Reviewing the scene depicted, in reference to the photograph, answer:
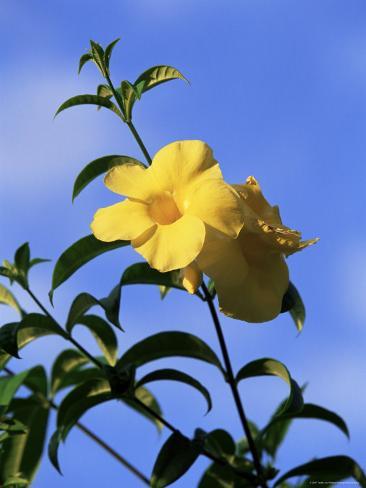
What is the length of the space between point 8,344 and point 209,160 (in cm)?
71

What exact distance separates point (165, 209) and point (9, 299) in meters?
0.97

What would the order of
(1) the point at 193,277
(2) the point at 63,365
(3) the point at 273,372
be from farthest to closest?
(2) the point at 63,365 < (3) the point at 273,372 < (1) the point at 193,277

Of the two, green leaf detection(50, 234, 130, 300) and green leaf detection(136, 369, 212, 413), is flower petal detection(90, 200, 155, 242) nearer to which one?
green leaf detection(50, 234, 130, 300)

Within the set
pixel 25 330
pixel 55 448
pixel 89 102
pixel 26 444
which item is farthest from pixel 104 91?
pixel 26 444

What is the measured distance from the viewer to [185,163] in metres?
1.60

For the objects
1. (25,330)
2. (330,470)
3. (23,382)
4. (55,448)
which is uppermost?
(25,330)

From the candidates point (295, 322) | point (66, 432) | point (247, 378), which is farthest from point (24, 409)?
point (295, 322)

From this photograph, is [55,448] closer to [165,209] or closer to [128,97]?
[165,209]

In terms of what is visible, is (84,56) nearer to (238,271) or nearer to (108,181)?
(108,181)

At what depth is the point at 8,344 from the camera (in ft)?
5.95

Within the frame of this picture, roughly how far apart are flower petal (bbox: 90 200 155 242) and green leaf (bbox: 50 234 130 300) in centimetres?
31

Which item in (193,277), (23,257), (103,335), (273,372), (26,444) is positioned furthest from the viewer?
(26,444)

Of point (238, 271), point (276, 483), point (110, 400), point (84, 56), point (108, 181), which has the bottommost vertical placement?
point (276, 483)

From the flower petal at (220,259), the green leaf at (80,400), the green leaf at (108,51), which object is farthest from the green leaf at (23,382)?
the green leaf at (108,51)
